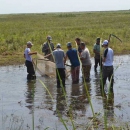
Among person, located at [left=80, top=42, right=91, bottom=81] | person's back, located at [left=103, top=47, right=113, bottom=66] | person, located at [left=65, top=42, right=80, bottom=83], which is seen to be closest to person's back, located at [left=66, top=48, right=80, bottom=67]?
person, located at [left=65, top=42, right=80, bottom=83]

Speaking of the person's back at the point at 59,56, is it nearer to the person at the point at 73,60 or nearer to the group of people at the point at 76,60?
the group of people at the point at 76,60

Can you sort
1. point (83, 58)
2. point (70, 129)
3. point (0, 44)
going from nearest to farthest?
1. point (70, 129)
2. point (83, 58)
3. point (0, 44)

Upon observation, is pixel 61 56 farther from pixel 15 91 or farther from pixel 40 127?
pixel 40 127

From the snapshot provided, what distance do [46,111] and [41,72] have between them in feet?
18.7

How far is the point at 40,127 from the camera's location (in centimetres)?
805

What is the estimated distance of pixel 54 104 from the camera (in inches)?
404

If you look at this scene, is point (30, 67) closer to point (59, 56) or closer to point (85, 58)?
point (85, 58)

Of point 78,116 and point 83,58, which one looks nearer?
point 78,116

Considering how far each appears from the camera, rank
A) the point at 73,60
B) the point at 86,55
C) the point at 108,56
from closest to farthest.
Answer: the point at 108,56 → the point at 73,60 → the point at 86,55

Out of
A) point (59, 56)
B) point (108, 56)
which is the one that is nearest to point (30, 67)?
point (59, 56)

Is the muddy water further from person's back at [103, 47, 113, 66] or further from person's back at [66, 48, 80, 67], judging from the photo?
person's back at [66, 48, 80, 67]

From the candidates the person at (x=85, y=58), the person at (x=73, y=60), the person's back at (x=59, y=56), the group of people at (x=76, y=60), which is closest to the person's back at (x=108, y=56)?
the group of people at (x=76, y=60)

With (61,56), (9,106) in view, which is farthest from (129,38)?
(9,106)

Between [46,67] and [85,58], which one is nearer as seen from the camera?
[85,58]
